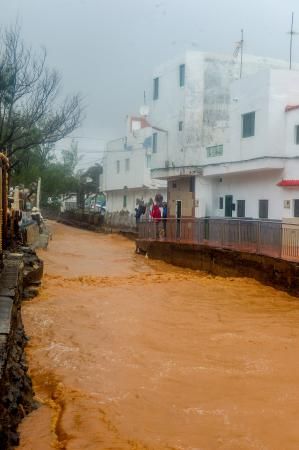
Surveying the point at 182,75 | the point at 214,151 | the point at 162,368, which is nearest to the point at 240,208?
the point at 214,151

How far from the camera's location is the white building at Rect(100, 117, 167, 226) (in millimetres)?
43750

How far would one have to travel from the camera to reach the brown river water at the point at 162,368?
607 centimetres

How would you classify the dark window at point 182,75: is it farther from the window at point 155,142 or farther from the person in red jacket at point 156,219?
the person in red jacket at point 156,219

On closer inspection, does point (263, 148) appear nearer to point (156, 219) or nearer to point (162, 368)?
point (156, 219)

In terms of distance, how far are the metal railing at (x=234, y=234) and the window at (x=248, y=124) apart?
5.51 metres

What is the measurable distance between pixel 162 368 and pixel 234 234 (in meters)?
10.6

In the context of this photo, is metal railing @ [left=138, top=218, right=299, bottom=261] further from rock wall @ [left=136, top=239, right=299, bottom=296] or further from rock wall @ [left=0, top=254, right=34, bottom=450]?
rock wall @ [left=0, top=254, right=34, bottom=450]

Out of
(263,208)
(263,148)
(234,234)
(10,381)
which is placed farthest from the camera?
(263,208)

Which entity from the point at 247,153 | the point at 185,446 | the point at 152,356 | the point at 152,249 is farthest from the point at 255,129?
the point at 185,446

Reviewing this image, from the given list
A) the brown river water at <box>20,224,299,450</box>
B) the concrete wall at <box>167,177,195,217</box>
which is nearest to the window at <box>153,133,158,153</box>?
the concrete wall at <box>167,177,195,217</box>

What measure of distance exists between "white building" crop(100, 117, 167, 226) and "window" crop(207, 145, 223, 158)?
11740 mm

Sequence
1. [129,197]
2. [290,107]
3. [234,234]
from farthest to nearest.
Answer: [129,197] → [290,107] → [234,234]

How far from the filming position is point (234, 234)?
18562 mm

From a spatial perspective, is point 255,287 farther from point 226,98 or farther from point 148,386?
point 226,98
